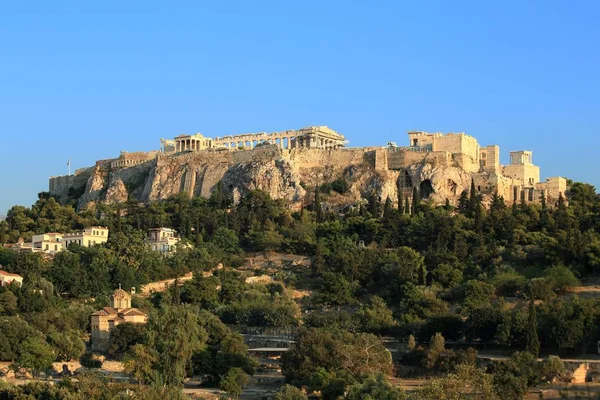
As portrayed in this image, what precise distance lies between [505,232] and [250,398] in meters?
33.1

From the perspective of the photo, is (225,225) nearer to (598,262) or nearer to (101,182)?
(101,182)

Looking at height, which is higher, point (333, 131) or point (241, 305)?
point (333, 131)

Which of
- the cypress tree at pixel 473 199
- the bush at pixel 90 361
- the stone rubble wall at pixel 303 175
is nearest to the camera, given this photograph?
the bush at pixel 90 361

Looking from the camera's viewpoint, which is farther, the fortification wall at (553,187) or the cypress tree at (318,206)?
the fortification wall at (553,187)

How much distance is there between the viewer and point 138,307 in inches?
2537

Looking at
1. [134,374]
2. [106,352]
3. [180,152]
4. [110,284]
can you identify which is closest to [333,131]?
[180,152]

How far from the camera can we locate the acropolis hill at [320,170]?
3460 inches

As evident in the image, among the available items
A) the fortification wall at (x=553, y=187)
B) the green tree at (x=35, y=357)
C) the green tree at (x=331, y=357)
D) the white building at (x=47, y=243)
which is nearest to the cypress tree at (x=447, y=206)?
the fortification wall at (x=553, y=187)

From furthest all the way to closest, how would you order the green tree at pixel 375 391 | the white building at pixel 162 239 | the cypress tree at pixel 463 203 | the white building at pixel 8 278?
the cypress tree at pixel 463 203 < the white building at pixel 162 239 < the white building at pixel 8 278 < the green tree at pixel 375 391

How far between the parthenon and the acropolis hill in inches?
3.4

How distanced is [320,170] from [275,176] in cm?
436

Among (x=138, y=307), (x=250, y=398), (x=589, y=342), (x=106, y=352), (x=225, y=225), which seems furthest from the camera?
(x=225, y=225)

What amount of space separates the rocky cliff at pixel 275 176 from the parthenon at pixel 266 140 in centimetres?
269

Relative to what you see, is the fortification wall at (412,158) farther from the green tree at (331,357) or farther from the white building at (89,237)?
the green tree at (331,357)
